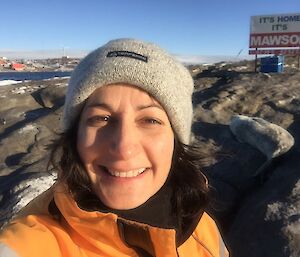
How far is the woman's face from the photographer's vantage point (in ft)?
5.34

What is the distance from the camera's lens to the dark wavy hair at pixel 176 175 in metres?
1.70

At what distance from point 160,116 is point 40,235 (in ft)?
2.27

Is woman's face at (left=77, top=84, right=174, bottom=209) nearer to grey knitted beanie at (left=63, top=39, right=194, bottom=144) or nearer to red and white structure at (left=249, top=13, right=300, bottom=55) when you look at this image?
grey knitted beanie at (left=63, top=39, right=194, bottom=144)

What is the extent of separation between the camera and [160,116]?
179 centimetres

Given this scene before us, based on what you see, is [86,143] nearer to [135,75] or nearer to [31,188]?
[135,75]

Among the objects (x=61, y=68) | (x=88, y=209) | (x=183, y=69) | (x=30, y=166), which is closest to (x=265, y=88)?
(x=30, y=166)

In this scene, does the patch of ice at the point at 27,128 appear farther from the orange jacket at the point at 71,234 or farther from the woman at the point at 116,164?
the orange jacket at the point at 71,234

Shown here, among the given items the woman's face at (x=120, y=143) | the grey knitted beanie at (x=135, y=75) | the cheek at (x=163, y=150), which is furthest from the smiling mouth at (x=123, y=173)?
the grey knitted beanie at (x=135, y=75)

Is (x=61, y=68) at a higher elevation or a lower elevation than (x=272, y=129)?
lower

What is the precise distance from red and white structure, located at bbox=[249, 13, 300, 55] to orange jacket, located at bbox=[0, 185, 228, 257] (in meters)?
12.1

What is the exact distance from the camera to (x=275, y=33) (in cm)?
1313

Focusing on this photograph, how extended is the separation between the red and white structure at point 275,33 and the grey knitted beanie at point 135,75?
1168 centimetres

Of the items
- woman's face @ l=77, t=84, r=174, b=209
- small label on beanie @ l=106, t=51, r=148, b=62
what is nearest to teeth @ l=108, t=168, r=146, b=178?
woman's face @ l=77, t=84, r=174, b=209

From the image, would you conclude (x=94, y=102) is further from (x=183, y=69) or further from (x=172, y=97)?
(x=183, y=69)
